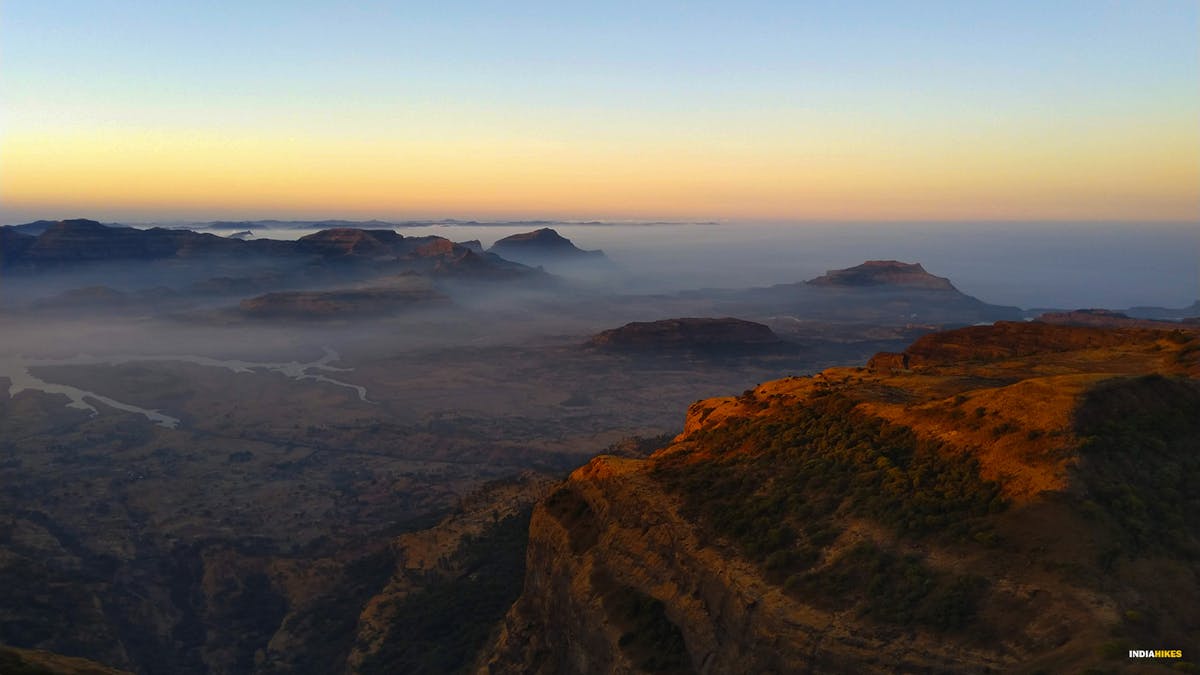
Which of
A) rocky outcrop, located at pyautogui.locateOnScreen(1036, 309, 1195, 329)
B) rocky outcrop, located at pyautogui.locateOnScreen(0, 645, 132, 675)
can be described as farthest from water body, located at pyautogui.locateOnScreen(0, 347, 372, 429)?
rocky outcrop, located at pyautogui.locateOnScreen(1036, 309, 1195, 329)

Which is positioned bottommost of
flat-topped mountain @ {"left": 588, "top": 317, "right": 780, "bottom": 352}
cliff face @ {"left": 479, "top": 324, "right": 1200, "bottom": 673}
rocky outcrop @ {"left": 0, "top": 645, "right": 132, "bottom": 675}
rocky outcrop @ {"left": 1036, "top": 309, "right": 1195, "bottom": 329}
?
flat-topped mountain @ {"left": 588, "top": 317, "right": 780, "bottom": 352}

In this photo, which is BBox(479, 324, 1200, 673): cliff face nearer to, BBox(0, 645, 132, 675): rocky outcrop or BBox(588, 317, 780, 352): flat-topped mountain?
BBox(0, 645, 132, 675): rocky outcrop

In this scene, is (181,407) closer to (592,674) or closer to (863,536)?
(592,674)

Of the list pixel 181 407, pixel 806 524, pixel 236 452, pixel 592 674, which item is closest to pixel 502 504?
pixel 592 674

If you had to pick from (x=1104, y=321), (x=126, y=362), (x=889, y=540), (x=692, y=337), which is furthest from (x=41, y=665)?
(x=126, y=362)

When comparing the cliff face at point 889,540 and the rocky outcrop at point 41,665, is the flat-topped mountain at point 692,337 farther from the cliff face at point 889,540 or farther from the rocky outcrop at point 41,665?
the rocky outcrop at point 41,665

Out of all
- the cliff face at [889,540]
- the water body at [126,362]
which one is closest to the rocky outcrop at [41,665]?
the cliff face at [889,540]

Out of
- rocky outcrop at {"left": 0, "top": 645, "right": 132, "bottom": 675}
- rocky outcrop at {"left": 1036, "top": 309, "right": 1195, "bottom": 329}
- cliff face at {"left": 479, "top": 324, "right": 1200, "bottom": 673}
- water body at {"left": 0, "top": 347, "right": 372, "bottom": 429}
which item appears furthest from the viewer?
water body at {"left": 0, "top": 347, "right": 372, "bottom": 429}

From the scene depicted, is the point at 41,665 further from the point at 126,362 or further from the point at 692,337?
the point at 126,362
